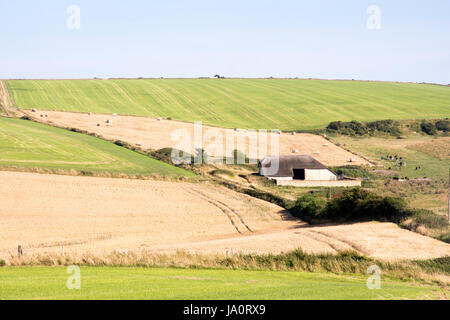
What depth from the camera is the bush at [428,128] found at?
90894mm

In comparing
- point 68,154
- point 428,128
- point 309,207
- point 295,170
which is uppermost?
point 428,128

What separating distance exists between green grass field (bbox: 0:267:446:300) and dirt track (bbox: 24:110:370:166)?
48.4 meters

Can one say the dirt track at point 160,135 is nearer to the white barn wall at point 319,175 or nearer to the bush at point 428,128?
the white barn wall at point 319,175

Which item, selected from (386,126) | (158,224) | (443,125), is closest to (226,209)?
(158,224)

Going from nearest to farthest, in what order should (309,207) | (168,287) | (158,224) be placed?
(168,287) → (158,224) → (309,207)

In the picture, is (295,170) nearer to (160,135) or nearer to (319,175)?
(319,175)

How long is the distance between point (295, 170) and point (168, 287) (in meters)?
47.5

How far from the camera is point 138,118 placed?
8412cm

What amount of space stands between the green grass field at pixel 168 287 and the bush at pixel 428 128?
80.9m

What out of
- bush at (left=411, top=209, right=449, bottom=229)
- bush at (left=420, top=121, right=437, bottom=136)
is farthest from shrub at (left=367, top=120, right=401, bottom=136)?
bush at (left=411, top=209, right=449, bottom=229)

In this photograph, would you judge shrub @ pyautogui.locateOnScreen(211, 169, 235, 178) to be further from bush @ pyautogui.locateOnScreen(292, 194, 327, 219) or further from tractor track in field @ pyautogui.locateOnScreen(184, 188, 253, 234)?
bush @ pyautogui.locateOnScreen(292, 194, 327, 219)

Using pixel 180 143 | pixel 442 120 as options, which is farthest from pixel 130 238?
pixel 442 120

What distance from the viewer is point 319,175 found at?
59.5 meters

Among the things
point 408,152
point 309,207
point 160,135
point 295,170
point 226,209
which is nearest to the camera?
point 309,207
